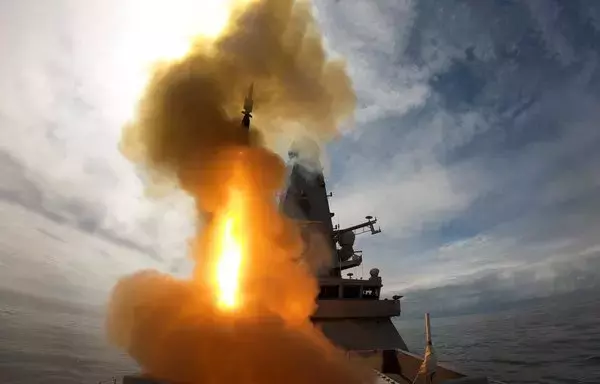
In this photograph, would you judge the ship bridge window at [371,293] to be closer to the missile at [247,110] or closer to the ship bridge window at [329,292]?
the ship bridge window at [329,292]

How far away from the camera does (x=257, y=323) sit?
38.8ft

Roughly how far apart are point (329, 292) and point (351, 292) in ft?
5.04

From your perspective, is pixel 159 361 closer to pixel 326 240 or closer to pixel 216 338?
pixel 216 338

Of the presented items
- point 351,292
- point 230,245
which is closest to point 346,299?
point 351,292

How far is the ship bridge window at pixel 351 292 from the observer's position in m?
25.3

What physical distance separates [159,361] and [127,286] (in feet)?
15.9

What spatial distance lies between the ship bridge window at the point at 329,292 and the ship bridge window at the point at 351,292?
0.63m

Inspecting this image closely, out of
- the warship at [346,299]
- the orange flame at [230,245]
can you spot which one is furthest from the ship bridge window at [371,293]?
the orange flame at [230,245]

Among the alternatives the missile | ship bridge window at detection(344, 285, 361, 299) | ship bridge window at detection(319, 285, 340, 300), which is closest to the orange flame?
the missile

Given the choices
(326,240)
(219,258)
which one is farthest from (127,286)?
(326,240)

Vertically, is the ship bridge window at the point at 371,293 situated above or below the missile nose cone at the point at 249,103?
below

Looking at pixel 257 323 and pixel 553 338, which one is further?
pixel 553 338

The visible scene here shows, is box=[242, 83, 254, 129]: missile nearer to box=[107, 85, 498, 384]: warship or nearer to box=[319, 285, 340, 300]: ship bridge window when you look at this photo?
box=[107, 85, 498, 384]: warship

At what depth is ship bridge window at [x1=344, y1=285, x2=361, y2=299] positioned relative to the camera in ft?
83.0
